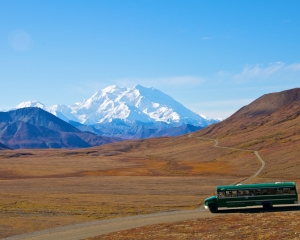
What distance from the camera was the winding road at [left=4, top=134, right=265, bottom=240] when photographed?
35.6 meters

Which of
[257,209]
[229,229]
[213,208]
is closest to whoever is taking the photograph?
[229,229]

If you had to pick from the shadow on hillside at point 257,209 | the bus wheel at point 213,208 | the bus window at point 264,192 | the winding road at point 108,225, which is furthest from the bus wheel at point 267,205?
the winding road at point 108,225

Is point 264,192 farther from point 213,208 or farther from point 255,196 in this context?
point 213,208

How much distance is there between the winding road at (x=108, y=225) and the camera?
3556 cm

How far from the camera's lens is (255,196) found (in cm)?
4275

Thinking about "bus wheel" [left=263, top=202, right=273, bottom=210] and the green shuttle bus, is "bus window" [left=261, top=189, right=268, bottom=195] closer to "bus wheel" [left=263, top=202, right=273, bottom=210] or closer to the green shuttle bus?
the green shuttle bus

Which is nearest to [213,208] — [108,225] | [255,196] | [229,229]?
[255,196]

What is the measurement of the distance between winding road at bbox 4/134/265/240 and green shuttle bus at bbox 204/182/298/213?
1.89 m

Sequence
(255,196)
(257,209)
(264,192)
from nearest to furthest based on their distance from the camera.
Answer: (264,192) < (255,196) < (257,209)

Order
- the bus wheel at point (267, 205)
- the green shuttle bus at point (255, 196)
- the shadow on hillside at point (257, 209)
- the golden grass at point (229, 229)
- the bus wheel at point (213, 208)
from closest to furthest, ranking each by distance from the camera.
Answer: the golden grass at point (229, 229) < the shadow on hillside at point (257, 209) < the green shuttle bus at point (255, 196) < the bus wheel at point (267, 205) < the bus wheel at point (213, 208)

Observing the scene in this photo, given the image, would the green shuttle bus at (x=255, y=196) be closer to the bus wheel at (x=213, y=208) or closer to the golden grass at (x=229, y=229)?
the bus wheel at (x=213, y=208)

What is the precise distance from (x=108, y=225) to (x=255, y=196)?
15723mm

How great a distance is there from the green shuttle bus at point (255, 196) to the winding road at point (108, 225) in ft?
6.21

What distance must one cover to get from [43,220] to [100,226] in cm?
756
